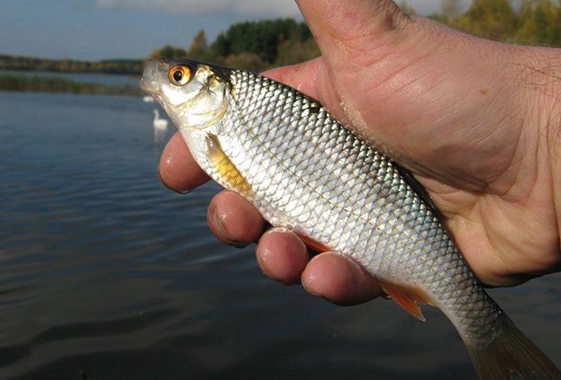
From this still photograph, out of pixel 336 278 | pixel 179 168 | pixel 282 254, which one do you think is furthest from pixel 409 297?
pixel 179 168

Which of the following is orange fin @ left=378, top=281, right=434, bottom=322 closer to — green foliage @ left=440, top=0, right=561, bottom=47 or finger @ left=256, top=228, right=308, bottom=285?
finger @ left=256, top=228, right=308, bottom=285

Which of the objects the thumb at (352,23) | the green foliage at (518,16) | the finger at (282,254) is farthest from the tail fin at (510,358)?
the green foliage at (518,16)

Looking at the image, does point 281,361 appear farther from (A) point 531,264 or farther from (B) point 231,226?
(A) point 531,264

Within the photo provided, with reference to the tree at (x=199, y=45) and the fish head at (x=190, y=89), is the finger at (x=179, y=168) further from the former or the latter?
the tree at (x=199, y=45)

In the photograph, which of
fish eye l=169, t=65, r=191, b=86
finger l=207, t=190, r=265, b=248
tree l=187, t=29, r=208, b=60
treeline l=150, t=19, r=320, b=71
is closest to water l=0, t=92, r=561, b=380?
finger l=207, t=190, r=265, b=248

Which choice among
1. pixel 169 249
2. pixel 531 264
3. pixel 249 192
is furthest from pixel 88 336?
pixel 531 264

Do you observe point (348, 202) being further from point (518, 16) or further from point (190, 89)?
point (518, 16)
